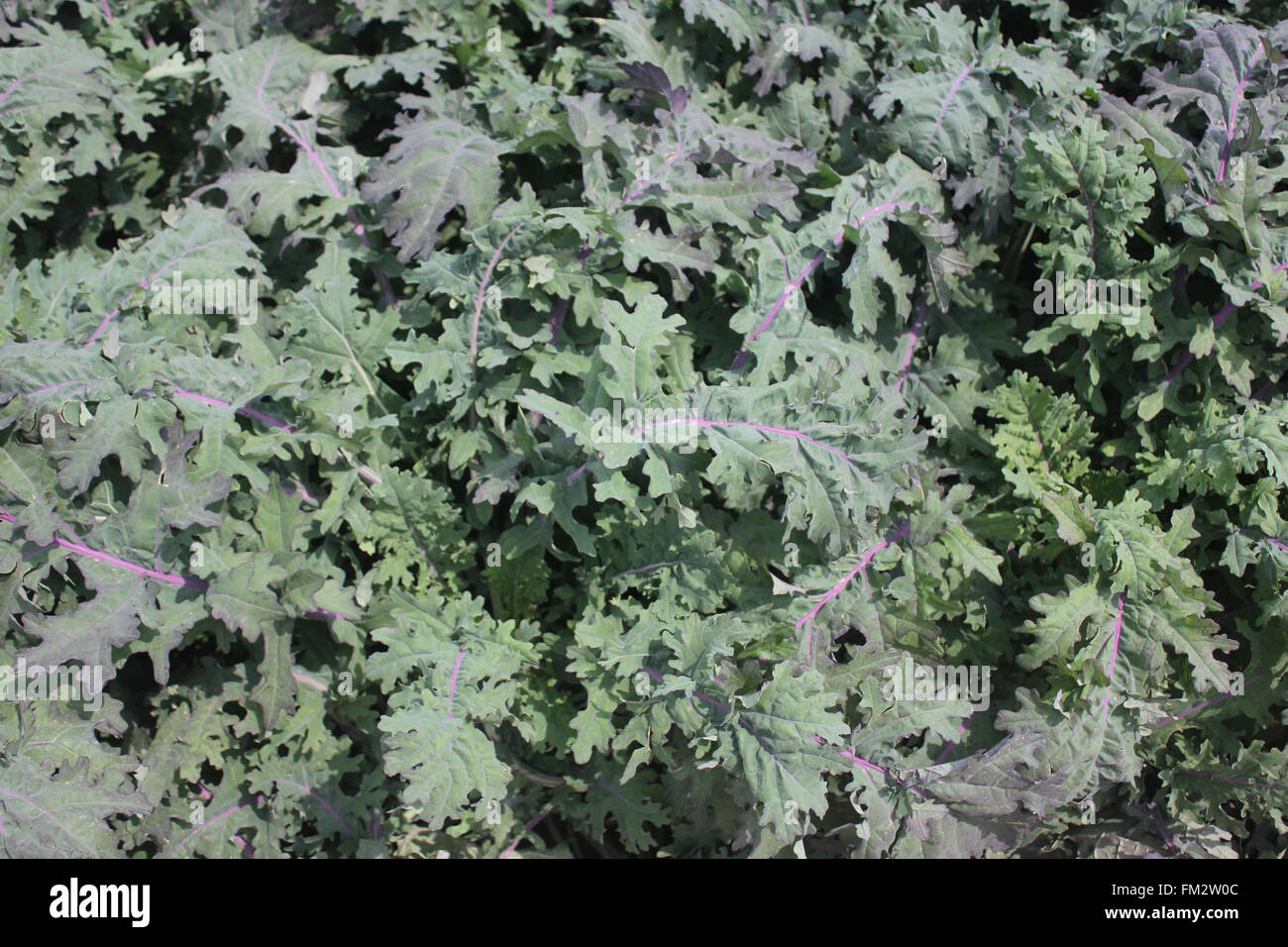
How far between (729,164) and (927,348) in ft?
3.40

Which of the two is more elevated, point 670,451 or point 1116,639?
point 670,451

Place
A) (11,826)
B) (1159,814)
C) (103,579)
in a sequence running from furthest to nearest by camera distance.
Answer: (1159,814) < (103,579) < (11,826)

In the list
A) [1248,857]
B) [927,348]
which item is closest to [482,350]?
[927,348]

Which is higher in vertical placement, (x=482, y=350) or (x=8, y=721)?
(x=482, y=350)

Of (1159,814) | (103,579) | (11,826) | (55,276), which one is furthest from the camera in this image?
(55,276)

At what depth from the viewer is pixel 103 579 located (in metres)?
3.18

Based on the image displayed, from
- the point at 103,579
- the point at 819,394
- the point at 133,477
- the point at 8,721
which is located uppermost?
the point at 819,394

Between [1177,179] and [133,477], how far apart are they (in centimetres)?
375

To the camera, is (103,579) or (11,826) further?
(103,579)

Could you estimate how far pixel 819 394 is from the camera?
10.4 feet

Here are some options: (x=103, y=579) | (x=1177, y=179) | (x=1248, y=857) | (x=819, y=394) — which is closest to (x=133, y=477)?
(x=103, y=579)

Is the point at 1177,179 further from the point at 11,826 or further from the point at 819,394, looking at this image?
the point at 11,826

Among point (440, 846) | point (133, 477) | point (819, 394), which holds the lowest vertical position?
point (440, 846)

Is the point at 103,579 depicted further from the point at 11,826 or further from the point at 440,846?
the point at 440,846
